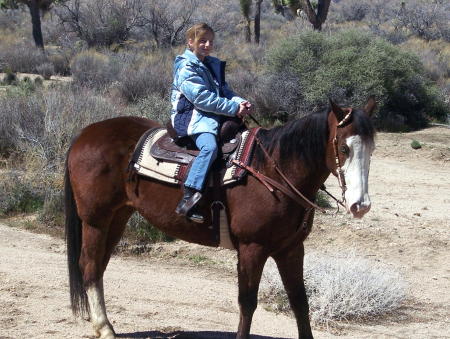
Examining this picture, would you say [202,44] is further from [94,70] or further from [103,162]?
[94,70]

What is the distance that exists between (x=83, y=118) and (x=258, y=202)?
710 cm

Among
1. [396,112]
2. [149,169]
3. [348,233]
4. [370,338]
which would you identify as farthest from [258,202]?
[396,112]

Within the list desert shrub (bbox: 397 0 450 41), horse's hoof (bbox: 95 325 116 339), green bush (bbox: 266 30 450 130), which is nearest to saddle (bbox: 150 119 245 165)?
horse's hoof (bbox: 95 325 116 339)

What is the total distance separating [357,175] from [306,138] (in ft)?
1.66

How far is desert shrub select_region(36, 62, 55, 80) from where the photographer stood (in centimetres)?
2467

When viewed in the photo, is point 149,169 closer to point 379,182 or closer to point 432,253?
point 432,253

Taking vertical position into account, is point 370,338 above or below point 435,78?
above

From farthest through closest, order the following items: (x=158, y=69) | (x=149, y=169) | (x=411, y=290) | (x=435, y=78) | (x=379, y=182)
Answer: (x=435, y=78) < (x=158, y=69) < (x=379, y=182) < (x=411, y=290) < (x=149, y=169)

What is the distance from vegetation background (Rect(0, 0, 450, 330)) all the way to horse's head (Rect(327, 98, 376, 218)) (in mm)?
2539

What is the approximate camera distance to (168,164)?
16.3 ft

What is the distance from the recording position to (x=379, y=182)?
1228 cm

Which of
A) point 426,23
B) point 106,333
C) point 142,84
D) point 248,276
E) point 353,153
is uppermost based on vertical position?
point 353,153

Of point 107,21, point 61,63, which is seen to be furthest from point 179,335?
point 107,21

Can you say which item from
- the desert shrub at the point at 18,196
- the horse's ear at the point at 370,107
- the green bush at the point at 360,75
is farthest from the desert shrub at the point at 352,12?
the horse's ear at the point at 370,107
